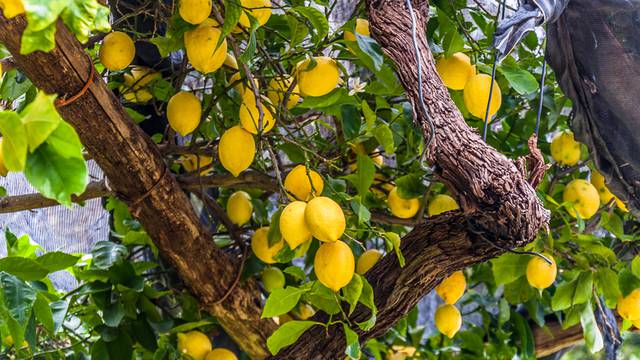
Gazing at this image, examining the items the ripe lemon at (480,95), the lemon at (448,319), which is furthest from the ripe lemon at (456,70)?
the lemon at (448,319)

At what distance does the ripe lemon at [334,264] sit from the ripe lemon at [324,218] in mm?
46

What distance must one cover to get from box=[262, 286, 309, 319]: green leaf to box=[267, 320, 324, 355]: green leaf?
38mm

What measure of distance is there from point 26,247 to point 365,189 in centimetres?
54

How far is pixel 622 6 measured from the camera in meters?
0.93

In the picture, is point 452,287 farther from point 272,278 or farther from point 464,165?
point 464,165

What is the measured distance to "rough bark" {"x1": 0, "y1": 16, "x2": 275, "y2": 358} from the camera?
896mm

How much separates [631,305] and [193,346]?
63 cm

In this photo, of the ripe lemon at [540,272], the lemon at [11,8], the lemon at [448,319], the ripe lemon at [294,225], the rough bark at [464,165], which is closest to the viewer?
the lemon at [11,8]

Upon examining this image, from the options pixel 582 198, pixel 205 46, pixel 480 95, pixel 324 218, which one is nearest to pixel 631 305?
pixel 582 198

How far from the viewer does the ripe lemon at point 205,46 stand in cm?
90

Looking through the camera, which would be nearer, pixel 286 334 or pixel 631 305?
pixel 286 334

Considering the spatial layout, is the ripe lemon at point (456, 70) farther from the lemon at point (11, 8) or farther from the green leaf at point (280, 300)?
the lemon at point (11, 8)

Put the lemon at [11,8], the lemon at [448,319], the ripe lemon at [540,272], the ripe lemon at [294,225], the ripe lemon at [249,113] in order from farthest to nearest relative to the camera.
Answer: the lemon at [448,319] < the ripe lemon at [540,272] < the ripe lemon at [249,113] < the ripe lemon at [294,225] < the lemon at [11,8]

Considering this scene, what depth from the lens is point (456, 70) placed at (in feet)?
3.09
